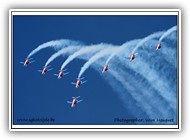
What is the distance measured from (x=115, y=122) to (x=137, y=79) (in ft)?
1.01

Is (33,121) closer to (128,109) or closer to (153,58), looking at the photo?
(128,109)

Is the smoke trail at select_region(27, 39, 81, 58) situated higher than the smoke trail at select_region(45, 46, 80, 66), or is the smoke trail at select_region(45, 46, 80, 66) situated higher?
the smoke trail at select_region(27, 39, 81, 58)

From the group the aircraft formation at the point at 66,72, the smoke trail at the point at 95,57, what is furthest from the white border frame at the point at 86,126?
the smoke trail at the point at 95,57

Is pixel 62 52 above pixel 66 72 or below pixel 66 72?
above

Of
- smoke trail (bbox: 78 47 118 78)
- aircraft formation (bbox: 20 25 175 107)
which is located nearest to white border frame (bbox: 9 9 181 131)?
aircraft formation (bbox: 20 25 175 107)

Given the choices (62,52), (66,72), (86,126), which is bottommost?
(86,126)

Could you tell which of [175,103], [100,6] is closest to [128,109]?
[175,103]

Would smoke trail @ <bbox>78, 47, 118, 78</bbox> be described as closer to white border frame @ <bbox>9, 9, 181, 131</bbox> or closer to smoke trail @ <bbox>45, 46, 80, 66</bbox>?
smoke trail @ <bbox>45, 46, 80, 66</bbox>

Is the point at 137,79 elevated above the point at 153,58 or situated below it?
below

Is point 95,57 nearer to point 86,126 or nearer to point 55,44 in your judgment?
point 55,44

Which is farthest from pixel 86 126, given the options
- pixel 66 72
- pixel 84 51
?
pixel 84 51
